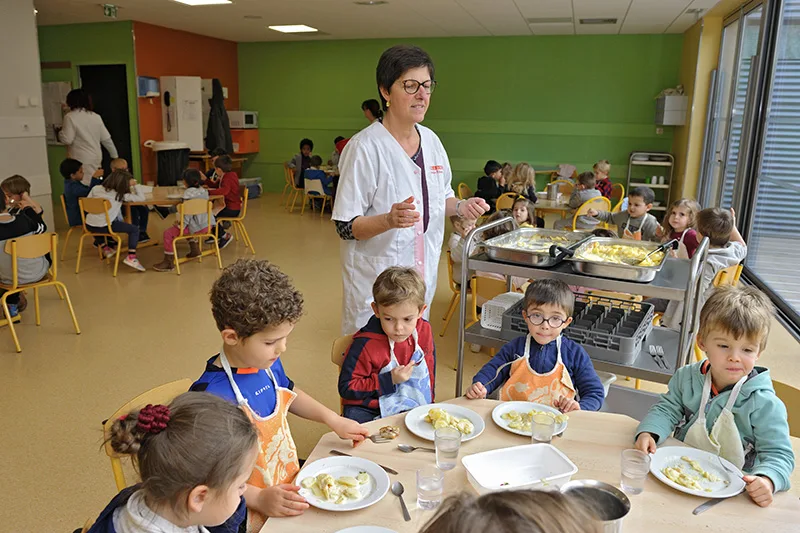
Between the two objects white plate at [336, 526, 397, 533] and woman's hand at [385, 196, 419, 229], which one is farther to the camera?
woman's hand at [385, 196, 419, 229]

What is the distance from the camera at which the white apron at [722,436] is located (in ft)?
5.36

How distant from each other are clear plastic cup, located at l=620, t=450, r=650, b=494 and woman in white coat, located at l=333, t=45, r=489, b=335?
117 centimetres

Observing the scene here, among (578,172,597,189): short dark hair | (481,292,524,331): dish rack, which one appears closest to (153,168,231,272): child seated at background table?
(578,172,597,189): short dark hair

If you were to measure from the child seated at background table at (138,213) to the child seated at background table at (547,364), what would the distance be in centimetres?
560

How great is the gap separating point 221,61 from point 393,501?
11.4 meters

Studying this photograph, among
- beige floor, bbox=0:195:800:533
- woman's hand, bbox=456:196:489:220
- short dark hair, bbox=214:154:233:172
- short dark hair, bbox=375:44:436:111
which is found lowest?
beige floor, bbox=0:195:800:533

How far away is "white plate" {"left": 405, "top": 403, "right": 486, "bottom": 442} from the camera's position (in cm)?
162

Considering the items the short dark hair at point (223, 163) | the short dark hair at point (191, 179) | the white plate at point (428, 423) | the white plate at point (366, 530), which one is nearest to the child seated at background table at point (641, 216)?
the white plate at point (428, 423)

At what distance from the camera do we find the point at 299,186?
1009cm

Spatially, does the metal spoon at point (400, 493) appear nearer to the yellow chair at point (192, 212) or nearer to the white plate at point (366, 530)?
the white plate at point (366, 530)

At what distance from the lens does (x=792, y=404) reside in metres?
1.99

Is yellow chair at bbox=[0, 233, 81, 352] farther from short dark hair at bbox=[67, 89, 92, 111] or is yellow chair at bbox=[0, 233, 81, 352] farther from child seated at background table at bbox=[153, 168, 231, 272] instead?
short dark hair at bbox=[67, 89, 92, 111]

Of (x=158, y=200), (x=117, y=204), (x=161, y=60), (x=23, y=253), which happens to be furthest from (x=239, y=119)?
(x=23, y=253)

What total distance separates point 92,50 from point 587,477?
401 inches
